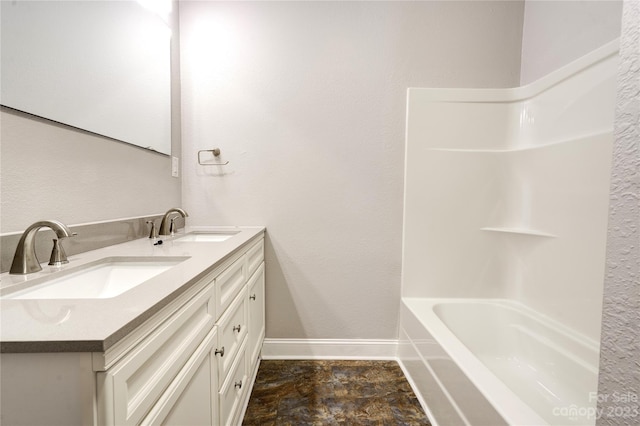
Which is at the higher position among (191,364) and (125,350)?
(125,350)

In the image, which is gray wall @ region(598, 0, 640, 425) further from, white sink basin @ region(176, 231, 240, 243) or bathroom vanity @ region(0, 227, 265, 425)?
white sink basin @ region(176, 231, 240, 243)

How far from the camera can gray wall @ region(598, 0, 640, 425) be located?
397 millimetres

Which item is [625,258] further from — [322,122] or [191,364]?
[322,122]

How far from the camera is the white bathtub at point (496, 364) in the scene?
3.34 ft

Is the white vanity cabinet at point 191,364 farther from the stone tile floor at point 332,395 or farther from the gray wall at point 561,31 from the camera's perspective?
the gray wall at point 561,31

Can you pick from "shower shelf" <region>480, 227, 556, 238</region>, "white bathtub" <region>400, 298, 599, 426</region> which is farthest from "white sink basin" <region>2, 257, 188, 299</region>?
"shower shelf" <region>480, 227, 556, 238</region>

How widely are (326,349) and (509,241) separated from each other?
1445 mm

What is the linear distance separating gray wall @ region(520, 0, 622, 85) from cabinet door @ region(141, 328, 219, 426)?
7.03 feet

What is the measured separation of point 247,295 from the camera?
1426mm

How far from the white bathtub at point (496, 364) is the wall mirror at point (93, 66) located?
1801 millimetres

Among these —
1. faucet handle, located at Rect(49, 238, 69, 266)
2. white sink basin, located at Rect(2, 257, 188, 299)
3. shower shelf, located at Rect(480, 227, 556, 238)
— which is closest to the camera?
white sink basin, located at Rect(2, 257, 188, 299)

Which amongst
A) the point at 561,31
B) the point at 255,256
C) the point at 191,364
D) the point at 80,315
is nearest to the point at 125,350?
the point at 80,315

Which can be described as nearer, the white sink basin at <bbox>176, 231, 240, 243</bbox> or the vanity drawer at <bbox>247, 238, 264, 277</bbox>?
the vanity drawer at <bbox>247, 238, 264, 277</bbox>

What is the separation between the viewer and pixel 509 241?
1.88 metres
